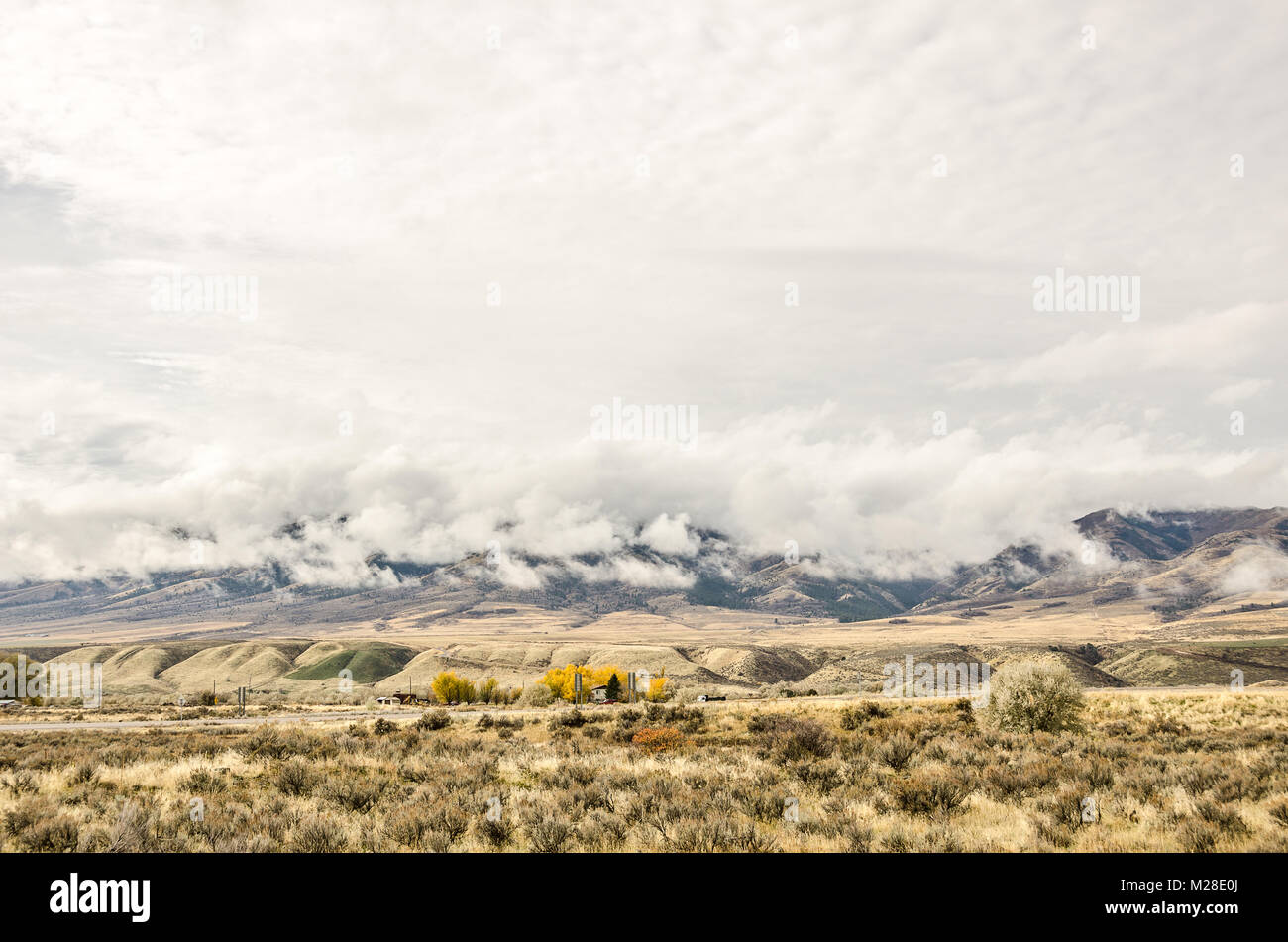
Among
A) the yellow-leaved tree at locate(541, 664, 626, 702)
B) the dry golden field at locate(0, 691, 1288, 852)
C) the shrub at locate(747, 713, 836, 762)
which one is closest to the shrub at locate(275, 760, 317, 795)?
the dry golden field at locate(0, 691, 1288, 852)

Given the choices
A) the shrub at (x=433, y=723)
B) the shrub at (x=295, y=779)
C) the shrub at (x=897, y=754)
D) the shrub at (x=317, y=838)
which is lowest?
the shrub at (x=433, y=723)

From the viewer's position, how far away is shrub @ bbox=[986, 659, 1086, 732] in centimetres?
3194

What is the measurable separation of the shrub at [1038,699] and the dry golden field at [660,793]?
3216 millimetres

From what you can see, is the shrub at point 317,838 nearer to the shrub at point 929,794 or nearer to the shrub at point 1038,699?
the shrub at point 929,794

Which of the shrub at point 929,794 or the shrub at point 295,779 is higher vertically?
the shrub at point 929,794

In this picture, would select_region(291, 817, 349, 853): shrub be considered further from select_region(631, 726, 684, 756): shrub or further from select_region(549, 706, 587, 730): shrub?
select_region(549, 706, 587, 730): shrub

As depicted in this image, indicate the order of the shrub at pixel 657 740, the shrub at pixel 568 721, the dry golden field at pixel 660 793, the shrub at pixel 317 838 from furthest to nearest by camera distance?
the shrub at pixel 568 721, the shrub at pixel 657 740, the dry golden field at pixel 660 793, the shrub at pixel 317 838

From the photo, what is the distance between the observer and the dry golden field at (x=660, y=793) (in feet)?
41.0

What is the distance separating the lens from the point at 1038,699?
32156mm

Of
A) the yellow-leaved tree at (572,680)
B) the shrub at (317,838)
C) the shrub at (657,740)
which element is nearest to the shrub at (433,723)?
the shrub at (657,740)

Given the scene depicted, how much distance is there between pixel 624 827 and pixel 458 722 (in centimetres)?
2896

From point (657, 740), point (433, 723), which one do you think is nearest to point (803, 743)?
point (657, 740)

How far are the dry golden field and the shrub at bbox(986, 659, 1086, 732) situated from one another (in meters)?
3.22
